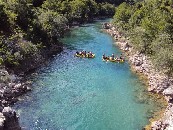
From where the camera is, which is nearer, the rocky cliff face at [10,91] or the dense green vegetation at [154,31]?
the rocky cliff face at [10,91]

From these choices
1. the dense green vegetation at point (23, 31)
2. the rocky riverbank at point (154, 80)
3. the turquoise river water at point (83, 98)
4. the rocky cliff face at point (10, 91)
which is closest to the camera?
the rocky cliff face at point (10, 91)

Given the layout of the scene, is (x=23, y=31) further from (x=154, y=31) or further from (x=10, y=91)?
(x=154, y=31)

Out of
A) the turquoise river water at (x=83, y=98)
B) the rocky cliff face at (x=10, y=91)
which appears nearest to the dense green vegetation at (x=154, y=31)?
the turquoise river water at (x=83, y=98)

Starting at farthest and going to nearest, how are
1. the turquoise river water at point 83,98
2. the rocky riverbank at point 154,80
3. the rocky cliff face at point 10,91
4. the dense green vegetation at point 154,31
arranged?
the dense green vegetation at point 154,31 < the turquoise river water at point 83,98 < the rocky riverbank at point 154,80 < the rocky cliff face at point 10,91

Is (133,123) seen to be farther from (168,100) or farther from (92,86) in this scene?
(92,86)

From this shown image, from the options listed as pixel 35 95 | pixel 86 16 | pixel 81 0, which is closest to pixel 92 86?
pixel 35 95

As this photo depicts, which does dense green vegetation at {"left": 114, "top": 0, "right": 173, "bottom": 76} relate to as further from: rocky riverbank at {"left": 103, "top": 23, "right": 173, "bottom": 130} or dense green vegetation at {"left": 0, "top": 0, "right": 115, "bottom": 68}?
dense green vegetation at {"left": 0, "top": 0, "right": 115, "bottom": 68}

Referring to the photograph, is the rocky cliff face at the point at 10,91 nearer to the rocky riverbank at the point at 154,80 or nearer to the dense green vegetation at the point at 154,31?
the rocky riverbank at the point at 154,80
